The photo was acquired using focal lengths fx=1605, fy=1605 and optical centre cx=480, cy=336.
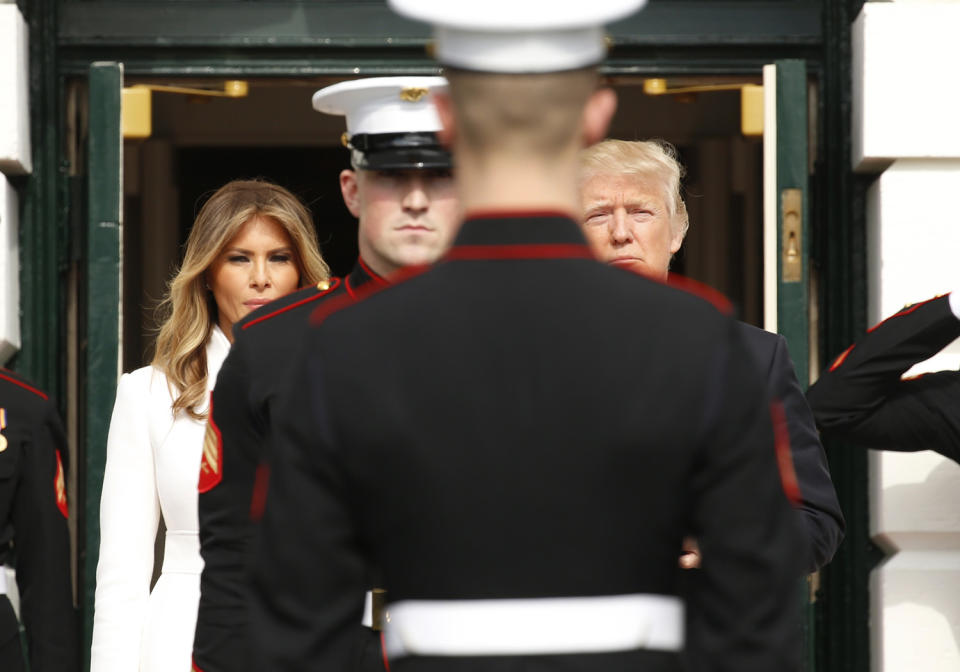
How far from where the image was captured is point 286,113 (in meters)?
6.54

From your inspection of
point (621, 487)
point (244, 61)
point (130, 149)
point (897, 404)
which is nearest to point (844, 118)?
point (897, 404)

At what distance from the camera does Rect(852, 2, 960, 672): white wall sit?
377cm

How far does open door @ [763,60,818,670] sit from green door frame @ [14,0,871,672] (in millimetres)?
168

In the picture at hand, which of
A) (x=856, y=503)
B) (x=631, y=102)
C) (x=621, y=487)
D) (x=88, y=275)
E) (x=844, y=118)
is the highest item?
(x=631, y=102)

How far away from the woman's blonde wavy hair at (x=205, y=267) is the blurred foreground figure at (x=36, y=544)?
29cm

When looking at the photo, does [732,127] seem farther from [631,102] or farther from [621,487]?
[621,487]

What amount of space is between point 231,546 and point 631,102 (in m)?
4.19

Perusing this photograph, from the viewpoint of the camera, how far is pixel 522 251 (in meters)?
1.41

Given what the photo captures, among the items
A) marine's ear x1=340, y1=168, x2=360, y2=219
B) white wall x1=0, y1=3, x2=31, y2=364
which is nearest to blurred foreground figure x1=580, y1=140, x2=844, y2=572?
marine's ear x1=340, y1=168, x2=360, y2=219

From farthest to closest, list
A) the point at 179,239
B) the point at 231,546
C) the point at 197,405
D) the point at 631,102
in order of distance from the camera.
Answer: the point at 179,239
the point at 631,102
the point at 197,405
the point at 231,546

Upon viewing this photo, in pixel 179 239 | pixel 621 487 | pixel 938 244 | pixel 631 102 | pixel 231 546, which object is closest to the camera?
pixel 621 487

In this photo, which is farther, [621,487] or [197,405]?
[197,405]

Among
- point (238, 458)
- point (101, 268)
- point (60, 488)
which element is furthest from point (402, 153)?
point (101, 268)

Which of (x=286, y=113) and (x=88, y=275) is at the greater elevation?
(x=286, y=113)
